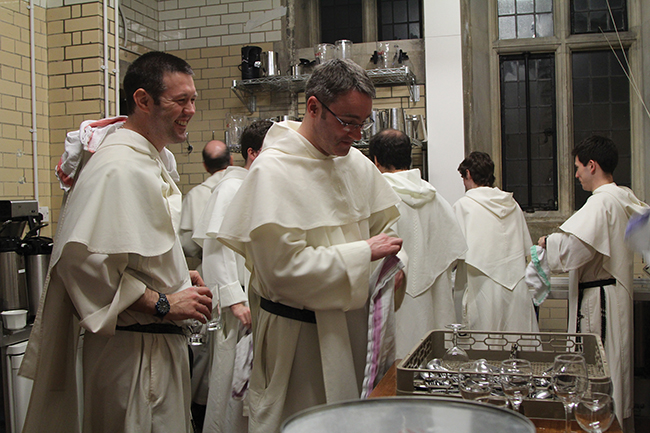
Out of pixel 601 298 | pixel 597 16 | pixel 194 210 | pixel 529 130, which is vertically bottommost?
pixel 601 298

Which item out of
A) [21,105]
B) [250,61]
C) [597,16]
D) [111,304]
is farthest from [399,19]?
[111,304]

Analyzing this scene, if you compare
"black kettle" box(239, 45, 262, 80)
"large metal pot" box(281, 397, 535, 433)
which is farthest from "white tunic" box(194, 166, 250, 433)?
"black kettle" box(239, 45, 262, 80)

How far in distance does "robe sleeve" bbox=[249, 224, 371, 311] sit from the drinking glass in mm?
864

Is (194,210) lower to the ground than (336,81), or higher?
lower

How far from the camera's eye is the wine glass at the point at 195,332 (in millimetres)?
2135

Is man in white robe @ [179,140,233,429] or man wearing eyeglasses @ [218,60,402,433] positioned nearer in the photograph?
man wearing eyeglasses @ [218,60,402,433]

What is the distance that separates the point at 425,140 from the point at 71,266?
477 centimetres

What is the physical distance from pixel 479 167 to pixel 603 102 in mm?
3179

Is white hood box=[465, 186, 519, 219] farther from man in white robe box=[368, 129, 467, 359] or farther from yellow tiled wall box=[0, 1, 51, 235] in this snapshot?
yellow tiled wall box=[0, 1, 51, 235]

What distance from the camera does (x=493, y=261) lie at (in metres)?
4.48

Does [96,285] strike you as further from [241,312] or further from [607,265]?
[607,265]

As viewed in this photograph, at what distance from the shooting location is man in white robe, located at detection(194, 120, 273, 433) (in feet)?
10.8

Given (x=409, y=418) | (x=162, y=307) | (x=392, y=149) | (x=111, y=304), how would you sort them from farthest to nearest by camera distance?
(x=392, y=149), (x=162, y=307), (x=111, y=304), (x=409, y=418)

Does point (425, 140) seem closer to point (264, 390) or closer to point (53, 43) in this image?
point (53, 43)
